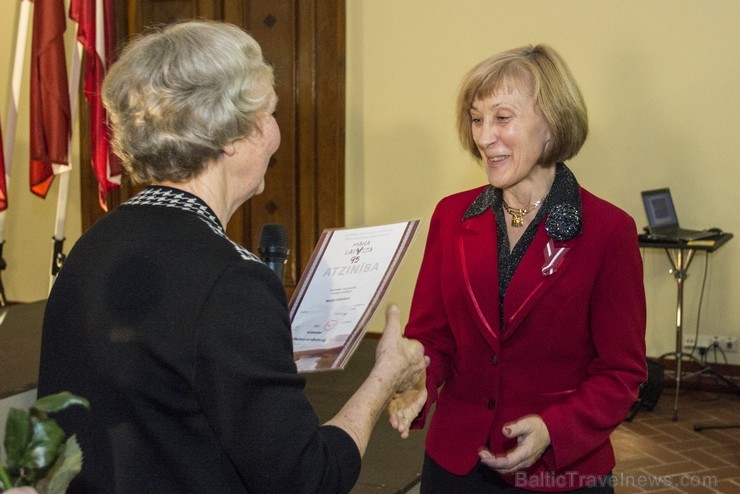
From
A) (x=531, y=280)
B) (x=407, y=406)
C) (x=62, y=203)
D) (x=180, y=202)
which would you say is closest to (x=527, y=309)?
(x=531, y=280)

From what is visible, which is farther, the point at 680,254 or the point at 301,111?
the point at 301,111

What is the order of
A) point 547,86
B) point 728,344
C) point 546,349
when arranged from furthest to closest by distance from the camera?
point 728,344, point 547,86, point 546,349

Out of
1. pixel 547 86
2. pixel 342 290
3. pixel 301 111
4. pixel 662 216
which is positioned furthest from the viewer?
pixel 301 111

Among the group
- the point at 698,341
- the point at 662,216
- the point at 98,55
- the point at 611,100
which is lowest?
the point at 698,341

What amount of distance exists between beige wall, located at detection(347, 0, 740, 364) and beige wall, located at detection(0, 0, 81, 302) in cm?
275

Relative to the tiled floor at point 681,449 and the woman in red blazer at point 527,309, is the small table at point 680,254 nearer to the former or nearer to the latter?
the tiled floor at point 681,449

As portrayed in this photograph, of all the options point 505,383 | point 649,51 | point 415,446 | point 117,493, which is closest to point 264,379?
point 117,493

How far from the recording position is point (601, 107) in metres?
5.85

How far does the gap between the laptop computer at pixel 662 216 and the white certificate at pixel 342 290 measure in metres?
4.11

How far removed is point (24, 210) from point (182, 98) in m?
6.68

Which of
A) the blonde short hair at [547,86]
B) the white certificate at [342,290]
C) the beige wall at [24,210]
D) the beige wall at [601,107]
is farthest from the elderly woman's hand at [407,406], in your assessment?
the beige wall at [24,210]

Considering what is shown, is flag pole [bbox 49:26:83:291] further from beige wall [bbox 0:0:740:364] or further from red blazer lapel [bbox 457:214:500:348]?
red blazer lapel [bbox 457:214:500:348]

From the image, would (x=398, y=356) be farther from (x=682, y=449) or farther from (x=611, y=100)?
(x=611, y=100)

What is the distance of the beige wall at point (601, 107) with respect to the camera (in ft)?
18.4
